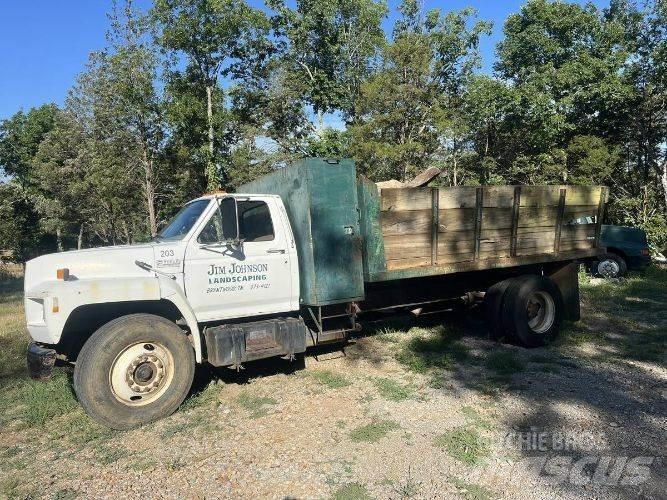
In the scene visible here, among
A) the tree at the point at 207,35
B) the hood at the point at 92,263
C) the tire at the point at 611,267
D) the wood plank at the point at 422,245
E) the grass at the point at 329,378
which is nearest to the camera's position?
the hood at the point at 92,263

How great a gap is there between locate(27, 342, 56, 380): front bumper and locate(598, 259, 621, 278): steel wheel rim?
45.5 ft

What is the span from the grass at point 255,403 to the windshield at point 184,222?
1.87m

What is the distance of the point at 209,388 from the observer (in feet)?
19.1

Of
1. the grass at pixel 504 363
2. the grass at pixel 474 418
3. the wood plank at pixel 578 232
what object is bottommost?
the grass at pixel 474 418

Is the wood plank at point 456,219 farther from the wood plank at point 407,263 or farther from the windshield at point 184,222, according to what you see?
the windshield at point 184,222

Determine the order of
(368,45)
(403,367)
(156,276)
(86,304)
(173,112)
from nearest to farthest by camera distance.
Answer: (86,304), (156,276), (403,367), (173,112), (368,45)

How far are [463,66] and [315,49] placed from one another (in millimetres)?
7792

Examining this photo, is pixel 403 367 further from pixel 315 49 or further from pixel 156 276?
pixel 315 49

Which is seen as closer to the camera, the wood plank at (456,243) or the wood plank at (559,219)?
the wood plank at (456,243)

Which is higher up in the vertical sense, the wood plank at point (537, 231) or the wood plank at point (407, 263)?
the wood plank at point (537, 231)

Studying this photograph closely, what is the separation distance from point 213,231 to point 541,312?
487 cm

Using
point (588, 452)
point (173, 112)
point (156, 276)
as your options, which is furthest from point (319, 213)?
point (173, 112)

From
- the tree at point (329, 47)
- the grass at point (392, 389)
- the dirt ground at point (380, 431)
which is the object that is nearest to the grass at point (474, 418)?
the dirt ground at point (380, 431)

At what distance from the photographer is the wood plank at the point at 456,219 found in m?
6.46
